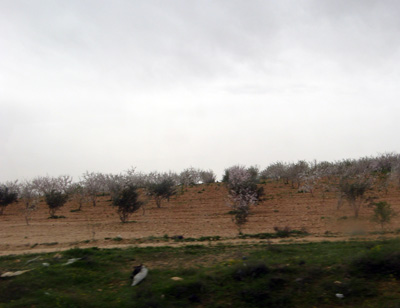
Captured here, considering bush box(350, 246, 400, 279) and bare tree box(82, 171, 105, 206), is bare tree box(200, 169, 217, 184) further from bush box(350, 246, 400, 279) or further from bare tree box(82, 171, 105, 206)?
bush box(350, 246, 400, 279)

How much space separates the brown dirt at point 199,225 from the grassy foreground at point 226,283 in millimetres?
4274

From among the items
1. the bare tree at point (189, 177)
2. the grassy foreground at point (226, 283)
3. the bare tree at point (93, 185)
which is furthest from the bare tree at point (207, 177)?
the grassy foreground at point (226, 283)

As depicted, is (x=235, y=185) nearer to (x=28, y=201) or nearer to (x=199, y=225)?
(x=199, y=225)

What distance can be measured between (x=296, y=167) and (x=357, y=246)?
102ft

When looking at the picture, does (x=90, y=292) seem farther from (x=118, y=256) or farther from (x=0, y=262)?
(x=0, y=262)

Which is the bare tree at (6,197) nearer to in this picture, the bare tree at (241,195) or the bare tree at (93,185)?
the bare tree at (93,185)

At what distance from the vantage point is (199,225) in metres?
19.1

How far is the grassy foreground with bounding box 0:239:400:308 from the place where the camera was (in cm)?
646

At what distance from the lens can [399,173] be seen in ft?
97.9

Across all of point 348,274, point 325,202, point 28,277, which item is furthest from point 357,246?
point 325,202

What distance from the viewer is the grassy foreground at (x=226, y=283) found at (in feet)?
21.2

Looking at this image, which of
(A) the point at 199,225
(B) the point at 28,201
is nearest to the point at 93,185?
(B) the point at 28,201

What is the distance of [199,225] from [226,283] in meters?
12.0

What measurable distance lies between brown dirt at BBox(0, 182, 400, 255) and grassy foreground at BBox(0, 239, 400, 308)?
427 cm
